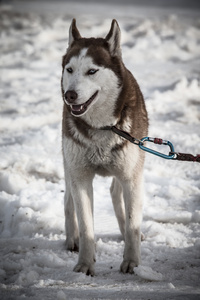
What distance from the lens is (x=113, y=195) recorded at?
145 inches

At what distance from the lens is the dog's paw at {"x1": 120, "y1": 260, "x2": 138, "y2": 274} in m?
2.86

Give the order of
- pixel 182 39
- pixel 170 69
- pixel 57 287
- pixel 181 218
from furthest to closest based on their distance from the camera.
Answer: pixel 182 39 → pixel 170 69 → pixel 181 218 → pixel 57 287

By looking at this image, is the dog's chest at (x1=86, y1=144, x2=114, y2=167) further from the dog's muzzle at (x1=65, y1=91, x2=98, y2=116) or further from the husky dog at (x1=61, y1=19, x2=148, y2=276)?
the dog's muzzle at (x1=65, y1=91, x2=98, y2=116)

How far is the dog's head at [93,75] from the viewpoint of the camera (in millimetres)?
2672

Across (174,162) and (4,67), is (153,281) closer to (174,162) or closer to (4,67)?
(174,162)

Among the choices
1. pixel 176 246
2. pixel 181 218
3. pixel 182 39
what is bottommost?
pixel 176 246

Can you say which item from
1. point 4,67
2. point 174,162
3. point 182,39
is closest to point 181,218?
point 174,162

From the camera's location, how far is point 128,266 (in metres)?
2.89

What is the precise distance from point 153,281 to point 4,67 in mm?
10154

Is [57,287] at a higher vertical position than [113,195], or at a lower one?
lower

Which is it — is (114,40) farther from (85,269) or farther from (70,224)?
(85,269)

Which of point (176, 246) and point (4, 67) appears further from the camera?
point (4, 67)

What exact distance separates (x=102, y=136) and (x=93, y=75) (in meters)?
0.50

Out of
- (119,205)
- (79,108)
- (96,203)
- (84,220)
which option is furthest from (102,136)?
(96,203)
